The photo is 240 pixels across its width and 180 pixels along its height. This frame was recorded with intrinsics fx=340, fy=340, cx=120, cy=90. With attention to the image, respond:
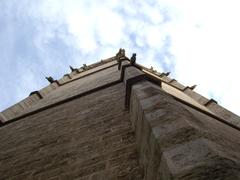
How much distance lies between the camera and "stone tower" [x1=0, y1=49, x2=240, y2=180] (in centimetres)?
259

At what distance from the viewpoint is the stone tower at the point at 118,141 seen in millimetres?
2592

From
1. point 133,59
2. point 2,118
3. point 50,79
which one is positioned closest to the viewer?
point 2,118

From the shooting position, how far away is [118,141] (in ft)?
15.8

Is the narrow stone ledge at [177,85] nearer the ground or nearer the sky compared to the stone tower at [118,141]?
nearer the sky

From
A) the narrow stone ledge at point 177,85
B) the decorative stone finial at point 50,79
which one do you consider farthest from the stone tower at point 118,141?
the decorative stone finial at point 50,79

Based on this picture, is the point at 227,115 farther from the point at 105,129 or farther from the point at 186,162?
the point at 186,162

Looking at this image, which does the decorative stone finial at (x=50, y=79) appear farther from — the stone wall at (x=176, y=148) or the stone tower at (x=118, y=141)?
the stone wall at (x=176, y=148)

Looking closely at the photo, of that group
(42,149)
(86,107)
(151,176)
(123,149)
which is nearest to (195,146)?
(151,176)

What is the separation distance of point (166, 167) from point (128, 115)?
3221mm

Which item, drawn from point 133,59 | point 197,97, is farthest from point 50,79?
point 133,59

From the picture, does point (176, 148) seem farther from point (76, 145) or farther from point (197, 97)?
point (197, 97)

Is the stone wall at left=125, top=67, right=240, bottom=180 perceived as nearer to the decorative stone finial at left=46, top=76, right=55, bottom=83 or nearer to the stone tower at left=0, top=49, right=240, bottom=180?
the stone tower at left=0, top=49, right=240, bottom=180

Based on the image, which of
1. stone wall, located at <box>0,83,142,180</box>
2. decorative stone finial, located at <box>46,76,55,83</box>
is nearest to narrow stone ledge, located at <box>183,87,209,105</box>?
stone wall, located at <box>0,83,142,180</box>

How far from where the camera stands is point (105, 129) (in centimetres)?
549
